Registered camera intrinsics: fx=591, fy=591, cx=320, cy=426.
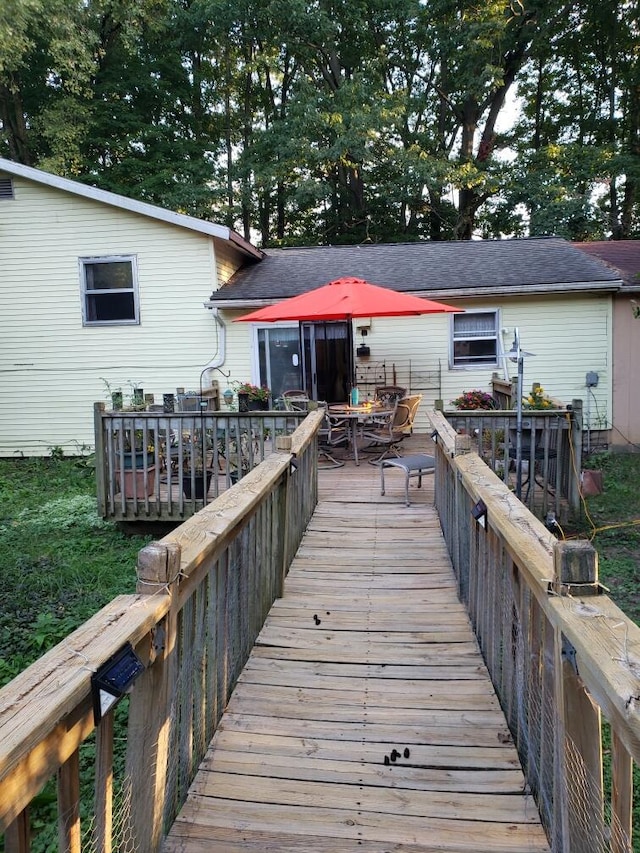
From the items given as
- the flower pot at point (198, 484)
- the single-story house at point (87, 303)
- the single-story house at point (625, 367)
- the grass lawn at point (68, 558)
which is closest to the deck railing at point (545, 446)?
the grass lawn at point (68, 558)

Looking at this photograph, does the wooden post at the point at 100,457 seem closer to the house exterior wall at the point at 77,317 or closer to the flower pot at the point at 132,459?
the flower pot at the point at 132,459

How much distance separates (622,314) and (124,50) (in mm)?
18095

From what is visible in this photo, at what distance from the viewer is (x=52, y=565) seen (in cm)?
559

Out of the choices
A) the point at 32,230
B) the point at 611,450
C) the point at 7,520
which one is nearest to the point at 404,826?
the point at 7,520

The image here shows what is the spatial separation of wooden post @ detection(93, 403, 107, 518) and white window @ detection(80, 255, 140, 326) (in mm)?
5043

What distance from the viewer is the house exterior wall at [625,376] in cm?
1012

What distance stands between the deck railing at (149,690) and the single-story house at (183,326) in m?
7.60

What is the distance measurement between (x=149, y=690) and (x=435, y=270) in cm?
1048

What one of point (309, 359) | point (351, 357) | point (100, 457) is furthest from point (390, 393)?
point (100, 457)

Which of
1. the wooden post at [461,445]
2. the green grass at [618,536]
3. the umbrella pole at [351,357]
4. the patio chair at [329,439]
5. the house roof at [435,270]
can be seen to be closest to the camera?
the wooden post at [461,445]

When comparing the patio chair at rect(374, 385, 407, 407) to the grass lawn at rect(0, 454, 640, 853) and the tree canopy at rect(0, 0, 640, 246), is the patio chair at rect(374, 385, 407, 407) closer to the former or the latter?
the grass lawn at rect(0, 454, 640, 853)

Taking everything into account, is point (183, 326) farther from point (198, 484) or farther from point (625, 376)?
point (625, 376)

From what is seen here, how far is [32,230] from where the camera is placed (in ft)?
34.9

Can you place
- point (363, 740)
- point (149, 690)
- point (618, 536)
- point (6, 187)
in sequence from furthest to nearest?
1. point (6, 187)
2. point (618, 536)
3. point (363, 740)
4. point (149, 690)
